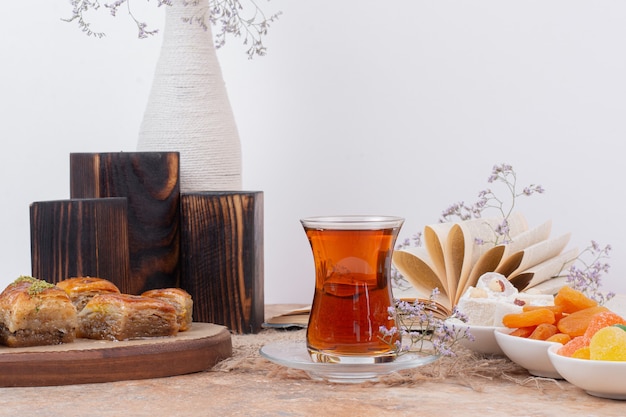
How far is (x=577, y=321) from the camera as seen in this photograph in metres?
1.10

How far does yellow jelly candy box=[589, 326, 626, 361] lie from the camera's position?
3.20 feet

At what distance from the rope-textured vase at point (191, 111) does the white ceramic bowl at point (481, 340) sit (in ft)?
1.86

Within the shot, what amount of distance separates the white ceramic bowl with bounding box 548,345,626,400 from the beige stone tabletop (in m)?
0.01

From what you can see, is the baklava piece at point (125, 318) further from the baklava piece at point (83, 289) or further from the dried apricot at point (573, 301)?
the dried apricot at point (573, 301)

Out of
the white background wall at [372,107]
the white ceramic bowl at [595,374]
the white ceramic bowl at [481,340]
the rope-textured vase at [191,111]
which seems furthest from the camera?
the white background wall at [372,107]

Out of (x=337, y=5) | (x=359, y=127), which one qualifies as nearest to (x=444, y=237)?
(x=359, y=127)

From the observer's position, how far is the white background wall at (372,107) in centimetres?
197

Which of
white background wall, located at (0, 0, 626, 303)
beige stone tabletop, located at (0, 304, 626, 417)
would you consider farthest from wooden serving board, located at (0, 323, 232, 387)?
white background wall, located at (0, 0, 626, 303)

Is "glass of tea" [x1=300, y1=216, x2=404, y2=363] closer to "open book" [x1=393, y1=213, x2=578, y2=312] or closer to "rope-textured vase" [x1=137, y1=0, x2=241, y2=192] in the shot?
"open book" [x1=393, y1=213, x2=578, y2=312]

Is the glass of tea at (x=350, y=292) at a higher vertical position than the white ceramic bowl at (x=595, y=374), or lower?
higher

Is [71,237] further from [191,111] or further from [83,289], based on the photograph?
[191,111]

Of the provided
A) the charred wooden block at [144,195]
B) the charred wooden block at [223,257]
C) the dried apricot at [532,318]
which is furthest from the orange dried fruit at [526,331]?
the charred wooden block at [144,195]

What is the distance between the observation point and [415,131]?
6.59 feet

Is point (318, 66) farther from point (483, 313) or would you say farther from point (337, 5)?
point (483, 313)
